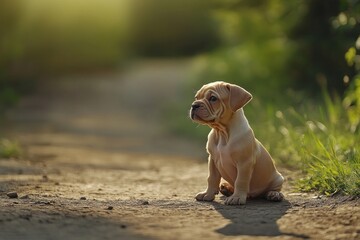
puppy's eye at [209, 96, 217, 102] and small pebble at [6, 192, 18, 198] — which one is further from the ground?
puppy's eye at [209, 96, 217, 102]

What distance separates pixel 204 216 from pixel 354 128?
374 cm

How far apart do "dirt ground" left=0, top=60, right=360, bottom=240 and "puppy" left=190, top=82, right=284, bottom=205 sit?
6.0 inches

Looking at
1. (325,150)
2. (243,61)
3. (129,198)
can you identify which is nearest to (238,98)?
(325,150)

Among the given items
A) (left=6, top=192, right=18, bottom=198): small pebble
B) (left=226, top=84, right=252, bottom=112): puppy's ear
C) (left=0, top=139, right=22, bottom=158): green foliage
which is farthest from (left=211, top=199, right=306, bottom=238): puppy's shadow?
(left=0, top=139, right=22, bottom=158): green foliage

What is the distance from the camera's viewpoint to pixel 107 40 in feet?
82.3

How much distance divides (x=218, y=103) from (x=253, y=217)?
1014 millimetres

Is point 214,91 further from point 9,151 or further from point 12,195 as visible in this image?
point 9,151

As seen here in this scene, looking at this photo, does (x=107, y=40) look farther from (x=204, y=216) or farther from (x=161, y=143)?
(x=204, y=216)

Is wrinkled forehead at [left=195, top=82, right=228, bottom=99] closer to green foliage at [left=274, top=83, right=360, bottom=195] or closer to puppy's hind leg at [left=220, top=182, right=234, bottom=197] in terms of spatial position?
puppy's hind leg at [left=220, top=182, right=234, bottom=197]

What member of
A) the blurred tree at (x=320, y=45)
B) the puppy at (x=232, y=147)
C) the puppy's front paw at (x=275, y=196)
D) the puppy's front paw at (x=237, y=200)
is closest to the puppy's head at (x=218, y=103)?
the puppy at (x=232, y=147)

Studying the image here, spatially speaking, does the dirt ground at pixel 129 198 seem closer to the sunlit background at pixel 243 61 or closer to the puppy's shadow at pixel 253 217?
the puppy's shadow at pixel 253 217

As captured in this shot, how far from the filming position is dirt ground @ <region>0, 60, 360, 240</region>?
15.0 feet

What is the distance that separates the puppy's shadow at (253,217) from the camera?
15.0 feet

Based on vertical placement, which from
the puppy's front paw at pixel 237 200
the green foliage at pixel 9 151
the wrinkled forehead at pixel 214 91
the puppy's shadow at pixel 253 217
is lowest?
the puppy's shadow at pixel 253 217
